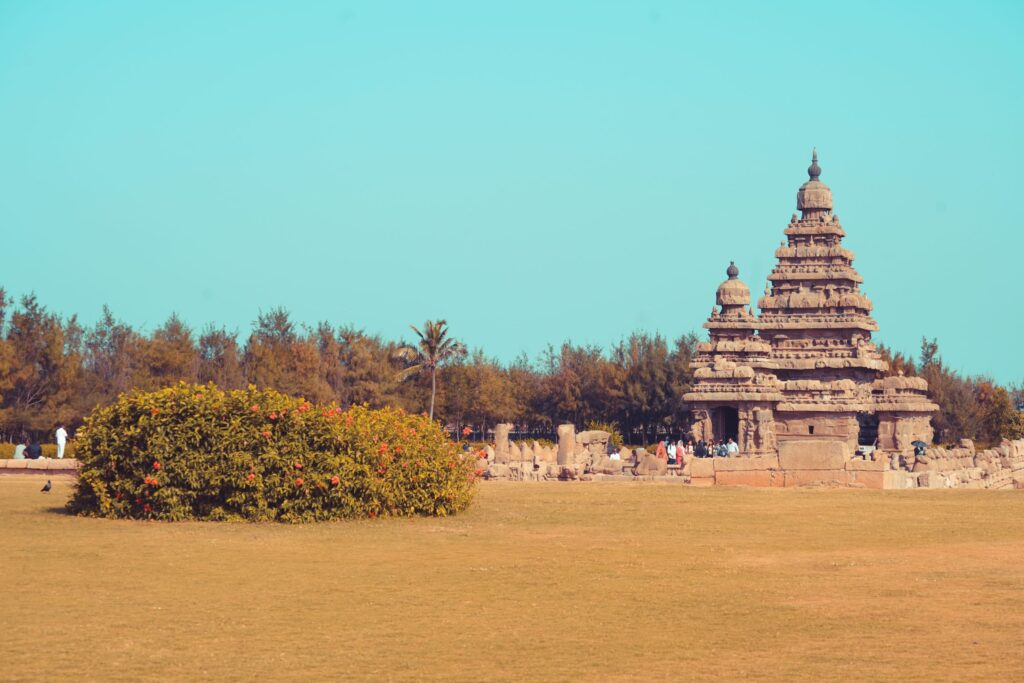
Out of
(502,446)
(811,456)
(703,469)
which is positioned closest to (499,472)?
(703,469)

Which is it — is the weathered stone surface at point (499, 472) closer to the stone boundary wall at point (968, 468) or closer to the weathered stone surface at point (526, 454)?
the weathered stone surface at point (526, 454)

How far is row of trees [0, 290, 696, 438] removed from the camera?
62.4 meters

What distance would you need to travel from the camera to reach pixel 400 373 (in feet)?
228

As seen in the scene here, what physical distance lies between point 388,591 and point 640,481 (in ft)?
56.2

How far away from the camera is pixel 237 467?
18.9 metres

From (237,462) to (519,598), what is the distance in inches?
285

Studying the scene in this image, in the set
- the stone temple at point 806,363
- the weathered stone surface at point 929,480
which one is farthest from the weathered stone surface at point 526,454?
the stone temple at point 806,363

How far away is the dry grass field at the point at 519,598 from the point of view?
32.2ft

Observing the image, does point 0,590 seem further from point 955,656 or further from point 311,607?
point 955,656

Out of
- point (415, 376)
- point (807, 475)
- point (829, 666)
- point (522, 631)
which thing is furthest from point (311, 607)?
point (415, 376)

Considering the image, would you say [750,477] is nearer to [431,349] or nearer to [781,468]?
[781,468]

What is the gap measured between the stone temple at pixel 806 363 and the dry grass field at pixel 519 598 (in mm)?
34011

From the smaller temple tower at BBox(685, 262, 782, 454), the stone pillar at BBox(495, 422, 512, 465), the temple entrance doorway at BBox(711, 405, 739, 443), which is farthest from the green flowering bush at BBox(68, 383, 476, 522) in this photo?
the temple entrance doorway at BBox(711, 405, 739, 443)

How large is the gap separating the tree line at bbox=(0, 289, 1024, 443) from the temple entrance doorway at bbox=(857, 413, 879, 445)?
7933mm
